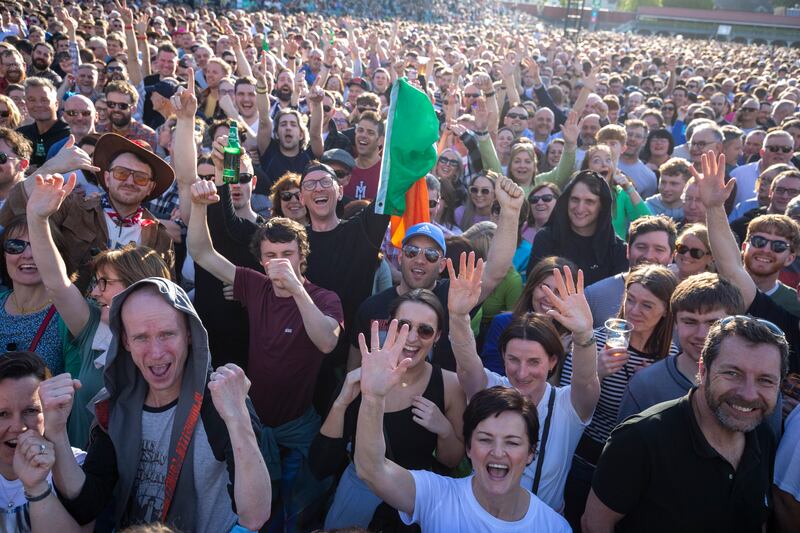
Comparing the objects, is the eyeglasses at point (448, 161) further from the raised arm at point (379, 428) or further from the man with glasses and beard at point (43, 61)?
the man with glasses and beard at point (43, 61)

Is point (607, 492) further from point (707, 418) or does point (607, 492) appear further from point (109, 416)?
point (109, 416)

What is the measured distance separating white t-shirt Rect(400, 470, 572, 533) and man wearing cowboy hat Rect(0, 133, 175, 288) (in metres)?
2.32

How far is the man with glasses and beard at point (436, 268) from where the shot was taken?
12.8 feet

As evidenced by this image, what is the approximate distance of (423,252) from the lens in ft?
13.3

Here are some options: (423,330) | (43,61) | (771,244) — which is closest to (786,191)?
(771,244)

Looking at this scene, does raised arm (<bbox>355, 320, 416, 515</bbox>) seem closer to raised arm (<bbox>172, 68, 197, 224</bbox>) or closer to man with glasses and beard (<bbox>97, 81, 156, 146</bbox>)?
raised arm (<bbox>172, 68, 197, 224</bbox>)

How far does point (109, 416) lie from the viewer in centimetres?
250

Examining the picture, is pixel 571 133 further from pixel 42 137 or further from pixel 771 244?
pixel 42 137

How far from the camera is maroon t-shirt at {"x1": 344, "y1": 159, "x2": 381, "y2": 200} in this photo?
640 centimetres

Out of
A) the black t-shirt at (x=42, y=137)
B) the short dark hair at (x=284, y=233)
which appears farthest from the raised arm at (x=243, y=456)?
the black t-shirt at (x=42, y=137)

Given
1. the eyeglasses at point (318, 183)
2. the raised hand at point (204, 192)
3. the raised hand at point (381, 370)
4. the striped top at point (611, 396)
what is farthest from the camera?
the eyeglasses at point (318, 183)

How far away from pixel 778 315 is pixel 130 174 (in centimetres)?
400

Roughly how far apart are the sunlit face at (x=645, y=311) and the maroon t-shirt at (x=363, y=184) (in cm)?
336

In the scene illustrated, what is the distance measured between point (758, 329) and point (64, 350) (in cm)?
327
